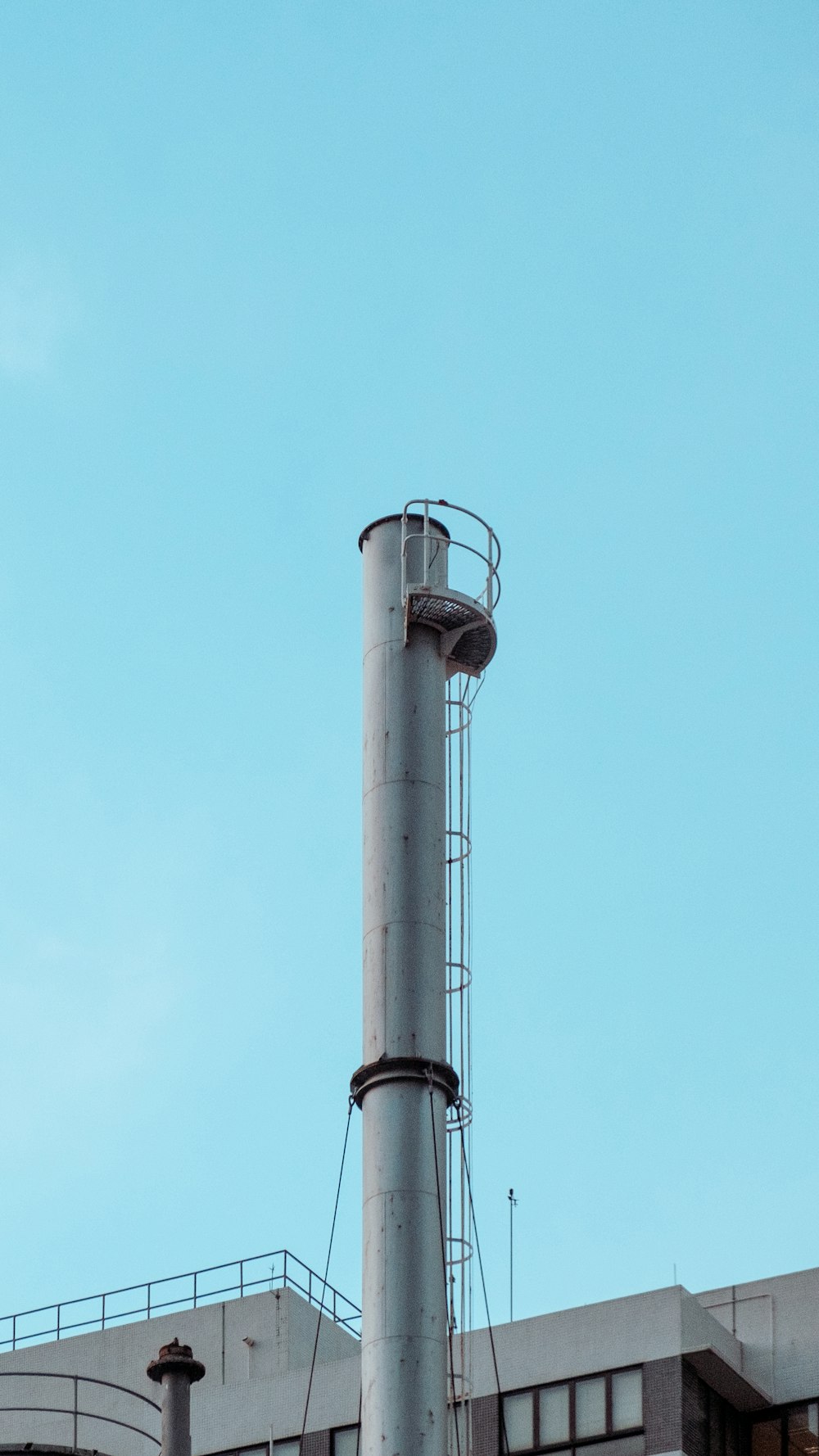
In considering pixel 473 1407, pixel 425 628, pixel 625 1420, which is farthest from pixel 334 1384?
pixel 425 628

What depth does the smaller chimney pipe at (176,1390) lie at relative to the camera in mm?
31719

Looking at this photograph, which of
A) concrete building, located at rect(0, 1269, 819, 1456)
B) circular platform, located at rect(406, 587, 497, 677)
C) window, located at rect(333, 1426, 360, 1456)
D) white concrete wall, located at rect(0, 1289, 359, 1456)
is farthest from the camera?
white concrete wall, located at rect(0, 1289, 359, 1456)

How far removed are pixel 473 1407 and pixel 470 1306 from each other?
32.8 feet

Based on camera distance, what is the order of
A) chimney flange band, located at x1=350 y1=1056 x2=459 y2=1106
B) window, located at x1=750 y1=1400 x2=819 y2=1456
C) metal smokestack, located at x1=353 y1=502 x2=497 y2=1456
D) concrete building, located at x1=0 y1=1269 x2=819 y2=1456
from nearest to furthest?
metal smokestack, located at x1=353 y1=502 x2=497 y2=1456 < chimney flange band, located at x1=350 y1=1056 x2=459 y2=1106 < concrete building, located at x1=0 y1=1269 x2=819 y2=1456 < window, located at x1=750 y1=1400 x2=819 y2=1456

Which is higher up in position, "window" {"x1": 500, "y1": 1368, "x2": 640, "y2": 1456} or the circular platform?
the circular platform

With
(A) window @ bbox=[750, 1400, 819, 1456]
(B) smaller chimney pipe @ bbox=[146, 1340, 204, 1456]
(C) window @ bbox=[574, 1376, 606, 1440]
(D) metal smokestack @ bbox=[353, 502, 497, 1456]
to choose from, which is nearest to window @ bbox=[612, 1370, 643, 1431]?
(C) window @ bbox=[574, 1376, 606, 1440]

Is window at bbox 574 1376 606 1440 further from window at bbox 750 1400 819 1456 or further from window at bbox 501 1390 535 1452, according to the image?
window at bbox 750 1400 819 1456

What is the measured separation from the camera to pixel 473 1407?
4316cm

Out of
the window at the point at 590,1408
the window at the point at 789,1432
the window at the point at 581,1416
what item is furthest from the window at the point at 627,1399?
the window at the point at 789,1432

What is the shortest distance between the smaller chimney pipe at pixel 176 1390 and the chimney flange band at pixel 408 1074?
4393mm

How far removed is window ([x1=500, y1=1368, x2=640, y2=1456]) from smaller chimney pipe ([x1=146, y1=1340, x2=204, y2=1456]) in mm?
11778

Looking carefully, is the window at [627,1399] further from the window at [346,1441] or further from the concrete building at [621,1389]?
the window at [346,1441]

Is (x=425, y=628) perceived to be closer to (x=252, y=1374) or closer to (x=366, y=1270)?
(x=366, y=1270)

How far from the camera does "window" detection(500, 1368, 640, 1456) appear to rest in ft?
137
